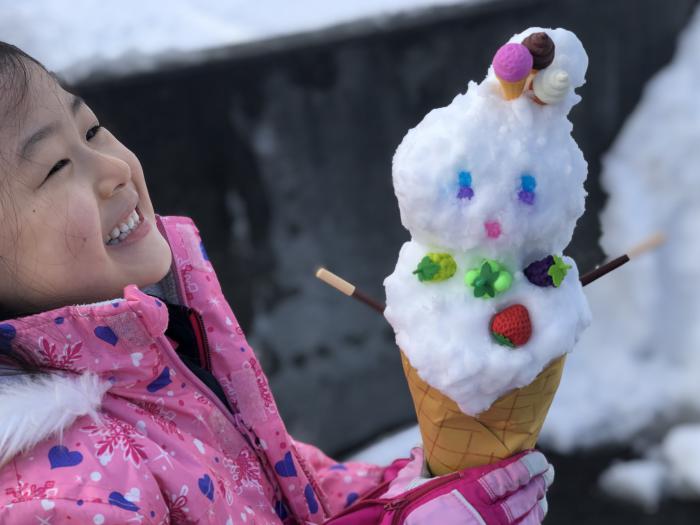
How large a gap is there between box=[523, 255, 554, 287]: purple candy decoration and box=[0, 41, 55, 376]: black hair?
1.97 ft

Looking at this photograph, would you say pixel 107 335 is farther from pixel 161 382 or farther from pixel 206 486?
pixel 206 486

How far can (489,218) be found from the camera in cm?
98

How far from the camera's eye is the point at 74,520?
857mm

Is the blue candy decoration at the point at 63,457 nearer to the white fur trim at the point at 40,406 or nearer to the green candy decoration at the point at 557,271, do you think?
the white fur trim at the point at 40,406

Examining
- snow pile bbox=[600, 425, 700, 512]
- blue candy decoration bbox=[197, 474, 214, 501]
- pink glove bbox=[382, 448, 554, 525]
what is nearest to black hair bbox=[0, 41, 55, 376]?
blue candy decoration bbox=[197, 474, 214, 501]

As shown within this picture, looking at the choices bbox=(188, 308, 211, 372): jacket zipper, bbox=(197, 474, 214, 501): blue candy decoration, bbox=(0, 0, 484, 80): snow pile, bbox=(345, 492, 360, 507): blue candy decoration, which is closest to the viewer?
bbox=(197, 474, 214, 501): blue candy decoration

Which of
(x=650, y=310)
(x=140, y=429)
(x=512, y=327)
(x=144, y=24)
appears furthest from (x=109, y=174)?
(x=650, y=310)

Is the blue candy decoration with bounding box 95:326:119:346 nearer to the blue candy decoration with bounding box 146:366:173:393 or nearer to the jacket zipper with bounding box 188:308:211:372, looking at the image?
the blue candy decoration with bounding box 146:366:173:393

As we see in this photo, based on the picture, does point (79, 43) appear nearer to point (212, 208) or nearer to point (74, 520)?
point (212, 208)

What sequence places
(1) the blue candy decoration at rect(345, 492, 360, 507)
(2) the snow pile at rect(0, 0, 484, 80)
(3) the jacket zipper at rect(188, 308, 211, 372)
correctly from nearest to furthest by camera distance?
1. (3) the jacket zipper at rect(188, 308, 211, 372)
2. (1) the blue candy decoration at rect(345, 492, 360, 507)
3. (2) the snow pile at rect(0, 0, 484, 80)

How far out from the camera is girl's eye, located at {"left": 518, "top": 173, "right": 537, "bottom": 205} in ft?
3.19

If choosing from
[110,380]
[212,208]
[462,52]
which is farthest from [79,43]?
[110,380]

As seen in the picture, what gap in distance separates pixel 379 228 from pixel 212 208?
450mm

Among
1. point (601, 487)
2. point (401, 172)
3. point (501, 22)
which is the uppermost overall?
point (501, 22)
